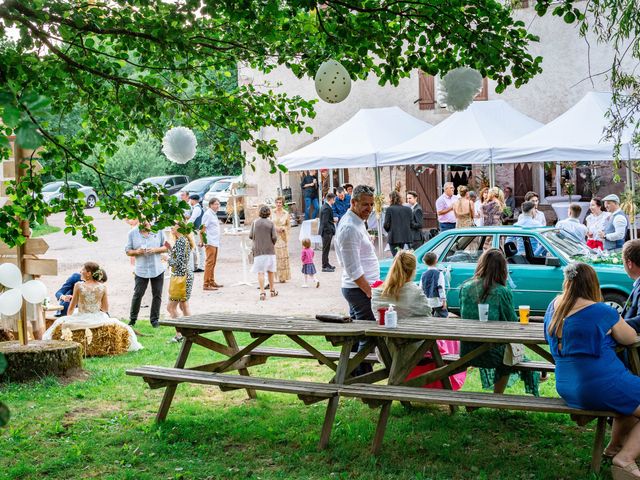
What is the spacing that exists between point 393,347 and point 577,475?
5.68 feet

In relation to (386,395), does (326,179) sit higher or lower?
higher

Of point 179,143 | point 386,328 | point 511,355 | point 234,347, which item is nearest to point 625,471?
point 511,355

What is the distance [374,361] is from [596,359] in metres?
2.51

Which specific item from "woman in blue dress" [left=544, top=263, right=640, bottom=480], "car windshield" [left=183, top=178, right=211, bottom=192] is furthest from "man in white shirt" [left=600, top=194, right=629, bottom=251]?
"car windshield" [left=183, top=178, right=211, bottom=192]

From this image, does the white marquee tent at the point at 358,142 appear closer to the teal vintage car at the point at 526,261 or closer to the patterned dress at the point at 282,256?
the patterned dress at the point at 282,256

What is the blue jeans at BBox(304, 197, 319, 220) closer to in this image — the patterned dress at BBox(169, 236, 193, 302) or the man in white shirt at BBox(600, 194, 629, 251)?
the man in white shirt at BBox(600, 194, 629, 251)

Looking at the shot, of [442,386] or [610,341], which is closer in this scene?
[610,341]

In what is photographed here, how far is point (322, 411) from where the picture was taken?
745 cm

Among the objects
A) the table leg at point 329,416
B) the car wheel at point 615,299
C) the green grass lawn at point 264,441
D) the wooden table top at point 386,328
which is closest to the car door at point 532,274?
the car wheel at point 615,299

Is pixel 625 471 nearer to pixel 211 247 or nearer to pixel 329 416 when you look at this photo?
pixel 329 416

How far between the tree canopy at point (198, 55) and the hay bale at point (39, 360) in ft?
6.52

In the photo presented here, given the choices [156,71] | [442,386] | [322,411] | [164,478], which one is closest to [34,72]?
[156,71]

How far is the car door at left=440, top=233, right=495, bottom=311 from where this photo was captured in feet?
38.5

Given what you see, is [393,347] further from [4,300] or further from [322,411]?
[4,300]
